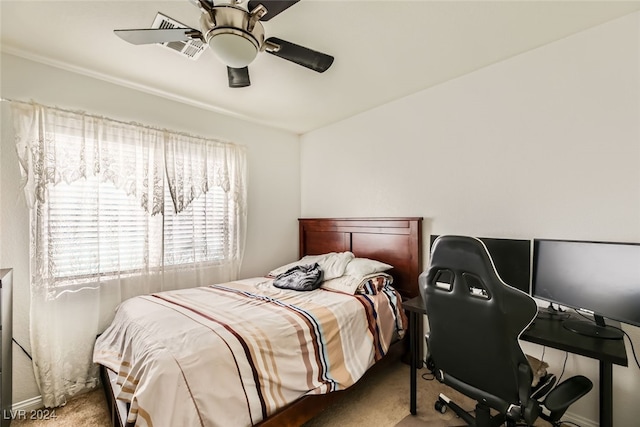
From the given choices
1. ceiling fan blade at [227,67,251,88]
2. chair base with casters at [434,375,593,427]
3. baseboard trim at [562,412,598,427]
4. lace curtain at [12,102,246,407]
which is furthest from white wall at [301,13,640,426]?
lace curtain at [12,102,246,407]

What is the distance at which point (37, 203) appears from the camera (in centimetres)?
203

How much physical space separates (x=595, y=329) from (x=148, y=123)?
355cm

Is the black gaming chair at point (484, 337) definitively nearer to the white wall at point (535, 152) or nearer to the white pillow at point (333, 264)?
the white wall at point (535, 152)

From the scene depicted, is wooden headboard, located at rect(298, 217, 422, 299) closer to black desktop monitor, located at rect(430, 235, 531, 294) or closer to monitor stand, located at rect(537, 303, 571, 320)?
black desktop monitor, located at rect(430, 235, 531, 294)

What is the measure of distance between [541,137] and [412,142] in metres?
1.00

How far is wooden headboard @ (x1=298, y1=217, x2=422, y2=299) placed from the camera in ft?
8.63

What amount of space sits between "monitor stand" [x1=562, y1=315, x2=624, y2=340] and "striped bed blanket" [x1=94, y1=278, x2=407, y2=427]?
1163 mm

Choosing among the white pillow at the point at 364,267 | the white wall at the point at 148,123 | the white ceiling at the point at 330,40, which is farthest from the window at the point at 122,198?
the white pillow at the point at 364,267

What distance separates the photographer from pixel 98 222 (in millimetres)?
2281

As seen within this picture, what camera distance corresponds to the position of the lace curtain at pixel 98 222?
2041 mm

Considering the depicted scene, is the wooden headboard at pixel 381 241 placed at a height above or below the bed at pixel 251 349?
above

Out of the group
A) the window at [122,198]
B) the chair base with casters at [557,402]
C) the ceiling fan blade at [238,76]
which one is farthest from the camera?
the window at [122,198]

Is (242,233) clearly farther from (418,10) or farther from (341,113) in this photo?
(418,10)

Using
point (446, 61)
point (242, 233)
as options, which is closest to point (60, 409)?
point (242, 233)
